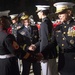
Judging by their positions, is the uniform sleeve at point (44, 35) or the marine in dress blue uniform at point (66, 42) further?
the uniform sleeve at point (44, 35)

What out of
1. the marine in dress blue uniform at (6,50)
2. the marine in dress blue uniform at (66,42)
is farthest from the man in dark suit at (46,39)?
the marine in dress blue uniform at (66,42)

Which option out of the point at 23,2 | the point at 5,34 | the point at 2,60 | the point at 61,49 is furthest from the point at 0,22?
the point at 23,2

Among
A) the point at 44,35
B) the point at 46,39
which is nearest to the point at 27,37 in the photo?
the point at 44,35

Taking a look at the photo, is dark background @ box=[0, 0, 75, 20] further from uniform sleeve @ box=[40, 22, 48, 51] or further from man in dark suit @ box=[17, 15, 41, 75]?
uniform sleeve @ box=[40, 22, 48, 51]

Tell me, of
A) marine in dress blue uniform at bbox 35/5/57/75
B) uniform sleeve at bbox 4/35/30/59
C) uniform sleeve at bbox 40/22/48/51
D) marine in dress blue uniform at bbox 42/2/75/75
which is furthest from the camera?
marine in dress blue uniform at bbox 35/5/57/75

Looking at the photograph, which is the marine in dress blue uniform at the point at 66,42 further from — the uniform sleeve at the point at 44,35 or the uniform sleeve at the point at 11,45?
the uniform sleeve at the point at 44,35

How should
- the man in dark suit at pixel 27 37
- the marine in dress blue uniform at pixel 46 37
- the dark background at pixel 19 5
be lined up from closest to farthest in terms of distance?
1. the marine in dress blue uniform at pixel 46 37
2. the man in dark suit at pixel 27 37
3. the dark background at pixel 19 5

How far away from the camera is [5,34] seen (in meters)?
5.82

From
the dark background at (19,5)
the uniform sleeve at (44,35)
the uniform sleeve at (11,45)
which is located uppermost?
the uniform sleeve at (11,45)

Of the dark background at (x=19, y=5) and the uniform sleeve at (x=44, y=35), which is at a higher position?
the uniform sleeve at (x=44, y=35)

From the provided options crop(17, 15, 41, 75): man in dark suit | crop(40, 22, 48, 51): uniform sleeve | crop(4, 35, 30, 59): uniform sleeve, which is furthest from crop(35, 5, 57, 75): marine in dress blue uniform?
crop(4, 35, 30, 59): uniform sleeve

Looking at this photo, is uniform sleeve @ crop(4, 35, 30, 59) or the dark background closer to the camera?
uniform sleeve @ crop(4, 35, 30, 59)

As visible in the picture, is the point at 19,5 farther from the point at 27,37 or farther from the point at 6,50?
the point at 6,50

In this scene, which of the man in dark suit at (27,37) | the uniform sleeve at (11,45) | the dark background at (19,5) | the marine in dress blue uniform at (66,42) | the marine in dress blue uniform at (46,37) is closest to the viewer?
the marine in dress blue uniform at (66,42)
